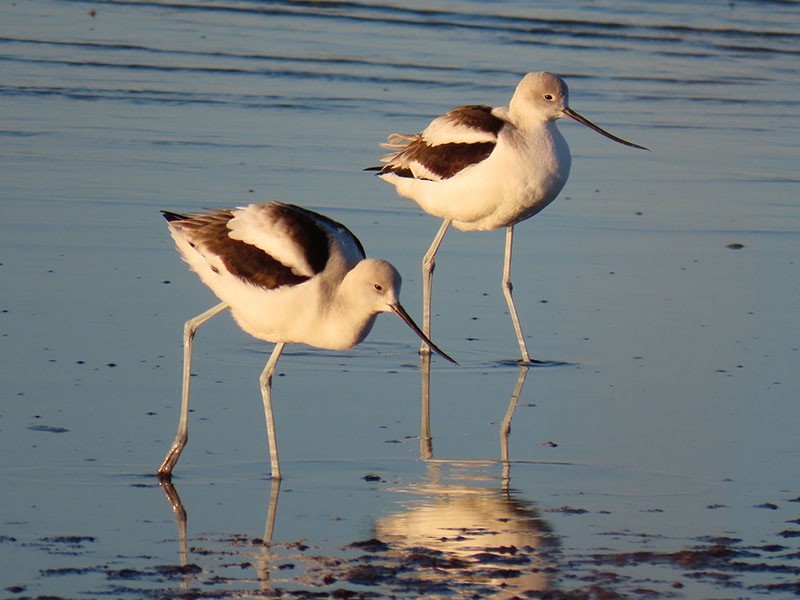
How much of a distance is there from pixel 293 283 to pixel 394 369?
1791 mm

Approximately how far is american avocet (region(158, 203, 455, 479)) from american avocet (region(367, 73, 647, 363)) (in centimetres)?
216

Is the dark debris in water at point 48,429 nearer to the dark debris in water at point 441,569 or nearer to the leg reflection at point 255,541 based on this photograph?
the leg reflection at point 255,541

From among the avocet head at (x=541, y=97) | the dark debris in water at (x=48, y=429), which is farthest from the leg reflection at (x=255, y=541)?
the avocet head at (x=541, y=97)

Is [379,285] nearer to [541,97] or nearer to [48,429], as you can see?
[48,429]

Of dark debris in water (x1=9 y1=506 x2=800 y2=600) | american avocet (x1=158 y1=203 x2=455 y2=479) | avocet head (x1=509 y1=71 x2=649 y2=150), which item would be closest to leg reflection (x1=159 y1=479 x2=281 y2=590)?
dark debris in water (x1=9 y1=506 x2=800 y2=600)

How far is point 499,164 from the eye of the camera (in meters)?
8.69

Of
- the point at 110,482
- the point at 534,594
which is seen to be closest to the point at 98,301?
the point at 110,482

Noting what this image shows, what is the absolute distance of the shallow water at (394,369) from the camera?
529 cm

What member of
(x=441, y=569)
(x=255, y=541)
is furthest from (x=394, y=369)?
(x=441, y=569)

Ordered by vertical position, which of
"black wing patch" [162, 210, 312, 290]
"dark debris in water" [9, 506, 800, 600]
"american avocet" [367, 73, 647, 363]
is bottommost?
"dark debris in water" [9, 506, 800, 600]

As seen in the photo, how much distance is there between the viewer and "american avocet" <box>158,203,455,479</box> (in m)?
6.01

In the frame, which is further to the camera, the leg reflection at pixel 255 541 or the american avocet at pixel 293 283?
the american avocet at pixel 293 283

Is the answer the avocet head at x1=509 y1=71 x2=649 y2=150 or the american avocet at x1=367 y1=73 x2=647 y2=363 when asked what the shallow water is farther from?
the avocet head at x1=509 y1=71 x2=649 y2=150

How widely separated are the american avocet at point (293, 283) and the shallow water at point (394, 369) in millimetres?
481
